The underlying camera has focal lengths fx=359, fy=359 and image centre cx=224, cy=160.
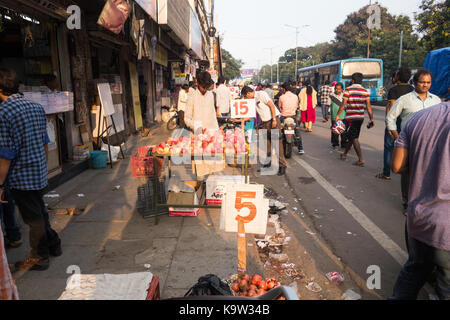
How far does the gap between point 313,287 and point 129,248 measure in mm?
2274

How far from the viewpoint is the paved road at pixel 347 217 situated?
4113 mm

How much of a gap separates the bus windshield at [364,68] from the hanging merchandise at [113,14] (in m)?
22.5

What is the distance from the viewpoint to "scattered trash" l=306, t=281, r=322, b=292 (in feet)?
11.9

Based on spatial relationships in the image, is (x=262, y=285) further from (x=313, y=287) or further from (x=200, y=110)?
(x=200, y=110)

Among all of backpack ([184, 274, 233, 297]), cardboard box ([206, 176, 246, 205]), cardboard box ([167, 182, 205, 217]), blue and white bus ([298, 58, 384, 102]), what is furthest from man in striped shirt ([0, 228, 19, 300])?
blue and white bus ([298, 58, 384, 102])

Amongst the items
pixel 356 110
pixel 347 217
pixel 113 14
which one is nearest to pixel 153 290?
pixel 347 217

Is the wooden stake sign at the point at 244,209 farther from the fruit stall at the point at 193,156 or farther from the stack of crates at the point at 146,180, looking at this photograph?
the stack of crates at the point at 146,180

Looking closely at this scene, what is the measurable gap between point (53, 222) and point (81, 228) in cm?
57

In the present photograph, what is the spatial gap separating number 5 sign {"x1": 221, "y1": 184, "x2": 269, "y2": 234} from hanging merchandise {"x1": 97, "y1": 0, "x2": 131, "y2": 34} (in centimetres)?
511

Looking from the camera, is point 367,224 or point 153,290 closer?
point 153,290

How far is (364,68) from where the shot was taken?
2702 centimetres

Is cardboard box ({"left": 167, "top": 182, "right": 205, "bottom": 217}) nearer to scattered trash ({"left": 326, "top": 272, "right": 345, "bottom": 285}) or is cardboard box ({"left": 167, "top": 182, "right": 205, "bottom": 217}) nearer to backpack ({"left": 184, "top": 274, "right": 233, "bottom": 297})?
scattered trash ({"left": 326, "top": 272, "right": 345, "bottom": 285})

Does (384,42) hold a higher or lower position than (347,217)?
higher
